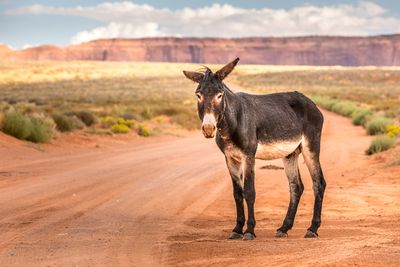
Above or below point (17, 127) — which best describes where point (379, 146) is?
below

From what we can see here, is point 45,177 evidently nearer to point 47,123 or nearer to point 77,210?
point 77,210

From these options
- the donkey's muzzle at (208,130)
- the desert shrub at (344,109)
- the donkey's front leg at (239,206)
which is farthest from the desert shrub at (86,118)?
the donkey's muzzle at (208,130)

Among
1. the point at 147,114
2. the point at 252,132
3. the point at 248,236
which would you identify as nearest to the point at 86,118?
the point at 147,114

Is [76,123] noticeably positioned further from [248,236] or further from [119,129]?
[248,236]

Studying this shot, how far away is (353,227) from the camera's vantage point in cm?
875

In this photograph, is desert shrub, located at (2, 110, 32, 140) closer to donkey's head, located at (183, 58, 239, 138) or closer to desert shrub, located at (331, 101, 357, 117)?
donkey's head, located at (183, 58, 239, 138)

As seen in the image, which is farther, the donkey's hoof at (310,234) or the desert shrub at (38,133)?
the desert shrub at (38,133)

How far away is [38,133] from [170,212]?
1240 cm

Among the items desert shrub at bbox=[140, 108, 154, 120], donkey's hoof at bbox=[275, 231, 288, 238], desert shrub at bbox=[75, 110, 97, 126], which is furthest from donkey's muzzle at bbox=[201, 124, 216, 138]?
desert shrub at bbox=[140, 108, 154, 120]

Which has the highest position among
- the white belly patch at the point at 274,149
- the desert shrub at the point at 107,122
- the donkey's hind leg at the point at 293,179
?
the white belly patch at the point at 274,149

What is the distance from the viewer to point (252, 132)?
315 inches

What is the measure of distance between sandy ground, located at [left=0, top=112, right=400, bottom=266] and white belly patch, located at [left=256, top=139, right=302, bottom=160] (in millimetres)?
1043

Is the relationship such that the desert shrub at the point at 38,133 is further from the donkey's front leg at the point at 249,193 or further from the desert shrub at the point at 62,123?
the donkey's front leg at the point at 249,193

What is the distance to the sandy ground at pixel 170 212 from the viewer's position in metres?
6.93
